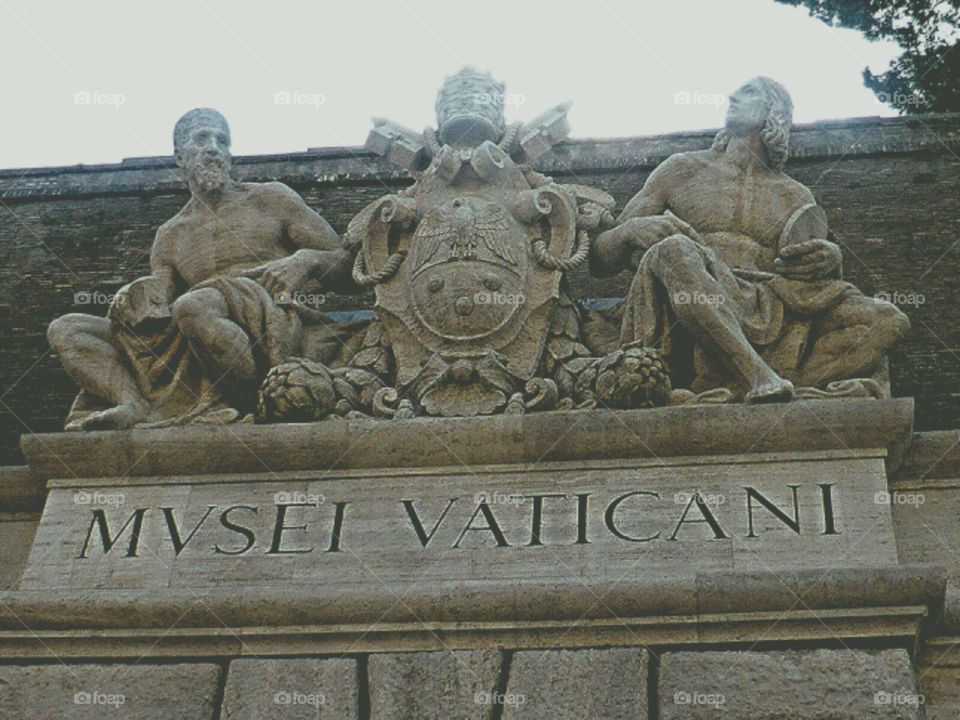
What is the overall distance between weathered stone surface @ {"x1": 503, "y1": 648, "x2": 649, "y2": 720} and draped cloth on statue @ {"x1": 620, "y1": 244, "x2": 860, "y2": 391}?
6.16ft

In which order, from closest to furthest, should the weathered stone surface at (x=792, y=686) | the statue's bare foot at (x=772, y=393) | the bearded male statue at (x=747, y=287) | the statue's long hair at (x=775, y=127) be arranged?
1. the weathered stone surface at (x=792, y=686)
2. the statue's bare foot at (x=772, y=393)
3. the bearded male statue at (x=747, y=287)
4. the statue's long hair at (x=775, y=127)

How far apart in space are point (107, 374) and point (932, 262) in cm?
545

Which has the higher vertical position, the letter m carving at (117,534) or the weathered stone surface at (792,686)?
the letter m carving at (117,534)

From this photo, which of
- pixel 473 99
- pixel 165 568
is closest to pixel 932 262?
pixel 473 99

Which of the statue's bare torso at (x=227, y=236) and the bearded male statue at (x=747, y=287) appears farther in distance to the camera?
the statue's bare torso at (x=227, y=236)

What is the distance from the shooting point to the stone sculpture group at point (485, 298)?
10891 mm

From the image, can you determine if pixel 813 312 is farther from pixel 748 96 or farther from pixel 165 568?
pixel 165 568

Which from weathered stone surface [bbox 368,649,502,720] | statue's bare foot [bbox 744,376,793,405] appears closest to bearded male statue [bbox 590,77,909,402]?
statue's bare foot [bbox 744,376,793,405]

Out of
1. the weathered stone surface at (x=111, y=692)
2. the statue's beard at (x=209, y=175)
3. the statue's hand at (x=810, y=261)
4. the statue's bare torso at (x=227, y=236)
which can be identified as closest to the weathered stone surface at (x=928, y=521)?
the statue's hand at (x=810, y=261)

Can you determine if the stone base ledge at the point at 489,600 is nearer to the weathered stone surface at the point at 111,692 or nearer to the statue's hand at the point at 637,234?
the weathered stone surface at the point at 111,692

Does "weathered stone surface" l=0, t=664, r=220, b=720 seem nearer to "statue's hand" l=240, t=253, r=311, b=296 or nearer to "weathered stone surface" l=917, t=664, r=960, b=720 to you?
"statue's hand" l=240, t=253, r=311, b=296

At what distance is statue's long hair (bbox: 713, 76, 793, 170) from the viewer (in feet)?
39.0

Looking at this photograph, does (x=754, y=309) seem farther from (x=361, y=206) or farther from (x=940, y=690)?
(x=361, y=206)

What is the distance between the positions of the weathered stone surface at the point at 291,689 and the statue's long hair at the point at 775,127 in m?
3.90
